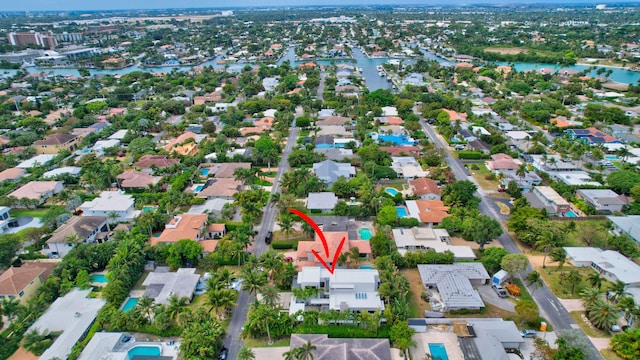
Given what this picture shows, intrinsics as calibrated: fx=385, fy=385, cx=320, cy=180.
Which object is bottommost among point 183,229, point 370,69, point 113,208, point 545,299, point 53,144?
point 545,299

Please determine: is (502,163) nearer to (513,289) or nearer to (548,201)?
(548,201)

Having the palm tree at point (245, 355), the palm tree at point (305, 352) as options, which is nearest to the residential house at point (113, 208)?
the palm tree at point (245, 355)

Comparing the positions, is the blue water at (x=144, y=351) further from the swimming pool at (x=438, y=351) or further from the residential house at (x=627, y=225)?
the residential house at (x=627, y=225)

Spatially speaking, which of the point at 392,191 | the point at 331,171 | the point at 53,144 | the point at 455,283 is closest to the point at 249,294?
the point at 455,283

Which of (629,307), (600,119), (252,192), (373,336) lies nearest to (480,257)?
(629,307)

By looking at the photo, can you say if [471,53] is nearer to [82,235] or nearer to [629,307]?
[629,307]

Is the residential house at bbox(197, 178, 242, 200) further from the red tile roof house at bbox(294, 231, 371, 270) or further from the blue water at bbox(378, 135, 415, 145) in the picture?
the blue water at bbox(378, 135, 415, 145)
